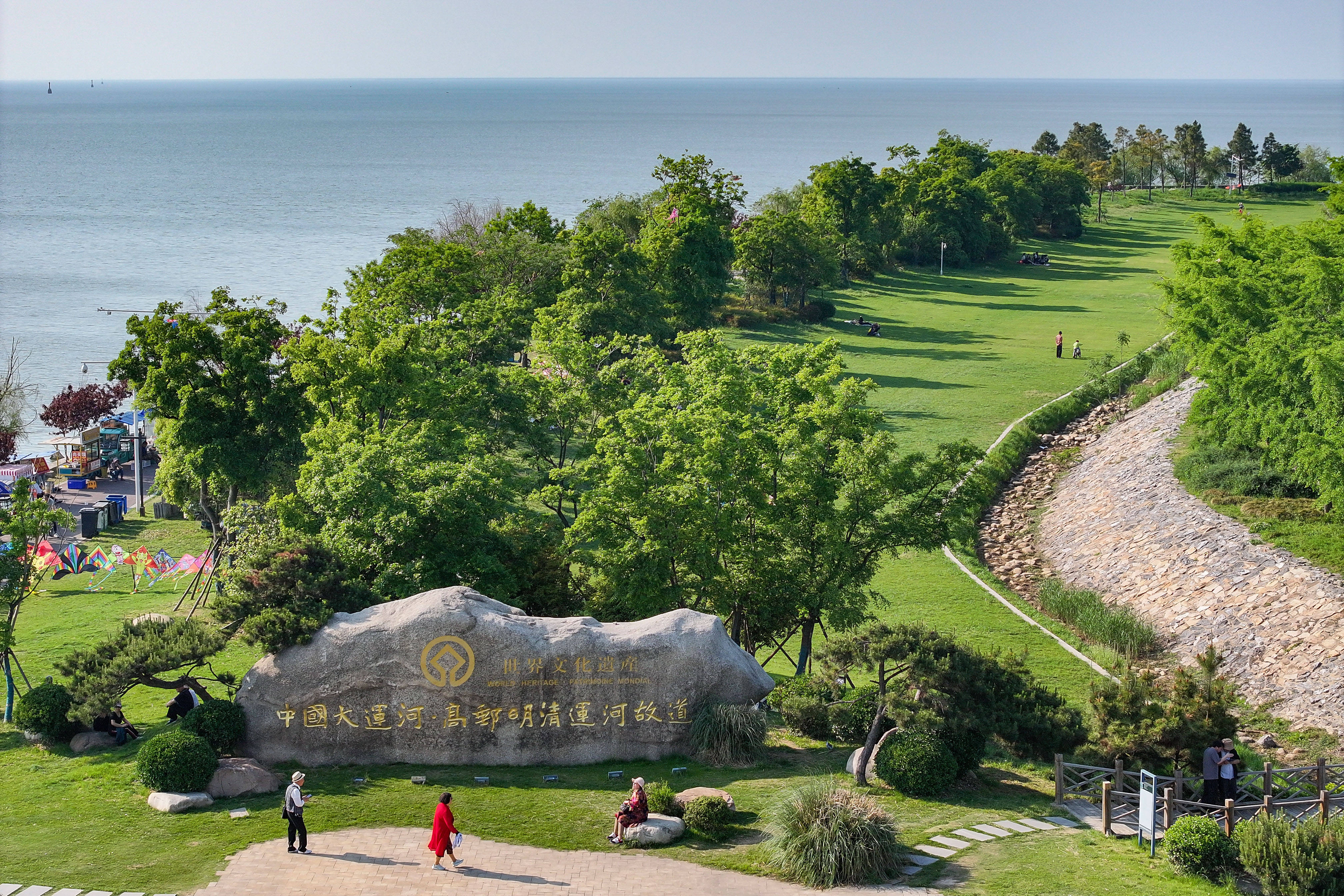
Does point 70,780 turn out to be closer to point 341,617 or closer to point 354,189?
point 341,617

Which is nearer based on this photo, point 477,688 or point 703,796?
point 703,796

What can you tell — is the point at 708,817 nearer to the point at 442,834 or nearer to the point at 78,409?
the point at 442,834

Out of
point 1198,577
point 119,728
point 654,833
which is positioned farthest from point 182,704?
point 1198,577

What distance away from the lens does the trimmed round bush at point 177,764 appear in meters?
22.6

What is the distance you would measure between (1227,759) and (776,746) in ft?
27.7

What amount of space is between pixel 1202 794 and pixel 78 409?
50048 mm

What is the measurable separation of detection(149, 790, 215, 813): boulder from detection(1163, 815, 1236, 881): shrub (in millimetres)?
16347

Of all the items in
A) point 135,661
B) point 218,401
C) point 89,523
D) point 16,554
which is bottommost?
point 89,523

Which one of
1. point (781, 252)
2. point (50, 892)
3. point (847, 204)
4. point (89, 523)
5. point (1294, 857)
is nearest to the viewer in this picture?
point (1294, 857)

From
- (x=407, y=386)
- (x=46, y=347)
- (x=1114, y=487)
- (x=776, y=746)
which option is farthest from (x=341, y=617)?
(x=46, y=347)

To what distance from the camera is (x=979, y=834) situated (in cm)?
2120

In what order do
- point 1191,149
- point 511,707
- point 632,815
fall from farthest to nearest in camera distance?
1. point 1191,149
2. point 511,707
3. point 632,815

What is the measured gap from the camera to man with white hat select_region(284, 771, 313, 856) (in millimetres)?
20156

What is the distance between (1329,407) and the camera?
38000 millimetres
